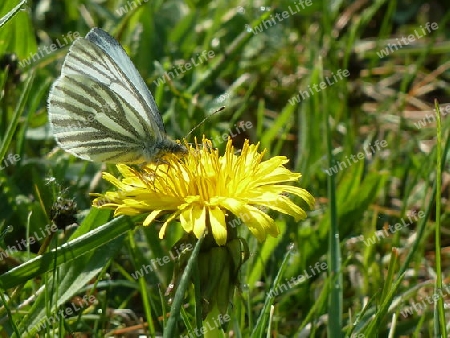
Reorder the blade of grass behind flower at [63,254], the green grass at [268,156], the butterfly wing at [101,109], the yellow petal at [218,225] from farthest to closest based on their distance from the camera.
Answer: the butterfly wing at [101,109] < the green grass at [268,156] < the blade of grass behind flower at [63,254] < the yellow petal at [218,225]

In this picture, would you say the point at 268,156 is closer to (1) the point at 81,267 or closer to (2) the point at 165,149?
(2) the point at 165,149

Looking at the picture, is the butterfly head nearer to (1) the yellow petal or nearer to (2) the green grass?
(2) the green grass

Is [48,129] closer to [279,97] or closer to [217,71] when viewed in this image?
[217,71]

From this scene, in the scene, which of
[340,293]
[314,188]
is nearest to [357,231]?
[314,188]

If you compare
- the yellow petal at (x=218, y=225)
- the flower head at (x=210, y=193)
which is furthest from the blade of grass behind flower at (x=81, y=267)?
the yellow petal at (x=218, y=225)

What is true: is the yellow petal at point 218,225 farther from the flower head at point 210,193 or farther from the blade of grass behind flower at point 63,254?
the blade of grass behind flower at point 63,254

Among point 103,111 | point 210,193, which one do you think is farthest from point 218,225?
point 103,111
